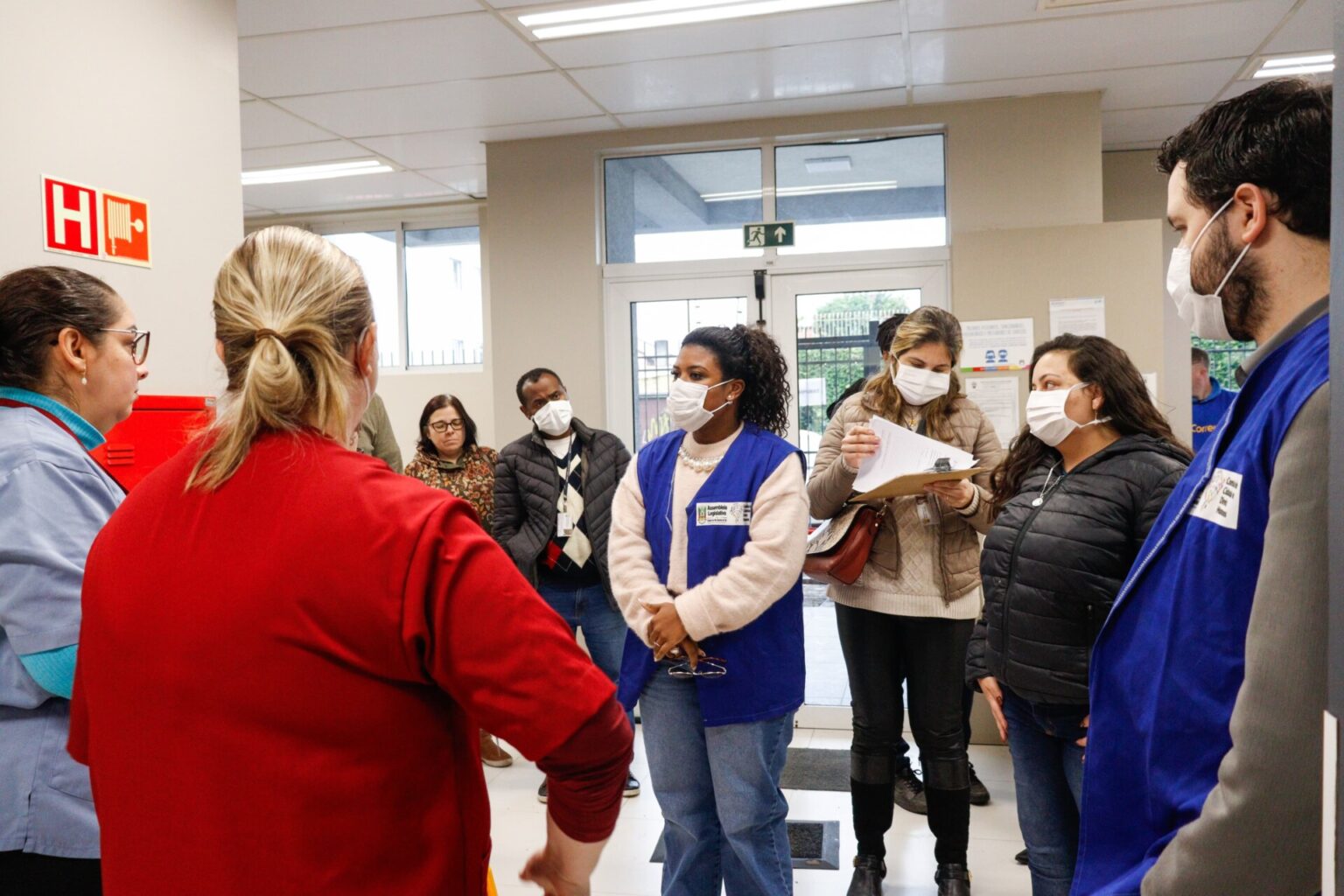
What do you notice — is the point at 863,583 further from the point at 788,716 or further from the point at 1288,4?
the point at 1288,4

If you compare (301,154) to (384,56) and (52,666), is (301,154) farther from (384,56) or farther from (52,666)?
(52,666)

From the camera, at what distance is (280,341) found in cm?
91

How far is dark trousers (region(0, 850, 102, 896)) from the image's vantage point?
1.32 m

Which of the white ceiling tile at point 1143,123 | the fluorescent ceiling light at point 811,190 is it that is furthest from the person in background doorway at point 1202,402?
the fluorescent ceiling light at point 811,190

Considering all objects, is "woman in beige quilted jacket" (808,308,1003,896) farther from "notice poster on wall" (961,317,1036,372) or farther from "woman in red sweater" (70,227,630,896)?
"notice poster on wall" (961,317,1036,372)

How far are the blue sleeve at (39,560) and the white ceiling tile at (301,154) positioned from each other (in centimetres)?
410

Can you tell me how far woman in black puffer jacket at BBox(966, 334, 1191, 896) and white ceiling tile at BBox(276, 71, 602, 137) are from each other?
296 centimetres

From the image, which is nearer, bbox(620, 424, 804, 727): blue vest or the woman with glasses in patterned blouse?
bbox(620, 424, 804, 727): blue vest

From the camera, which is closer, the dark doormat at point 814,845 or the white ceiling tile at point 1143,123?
the dark doormat at point 814,845

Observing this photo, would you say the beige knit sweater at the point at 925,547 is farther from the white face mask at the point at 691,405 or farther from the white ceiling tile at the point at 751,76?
the white ceiling tile at the point at 751,76

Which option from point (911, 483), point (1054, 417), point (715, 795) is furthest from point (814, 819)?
point (1054, 417)

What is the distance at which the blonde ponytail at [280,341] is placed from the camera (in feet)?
2.94

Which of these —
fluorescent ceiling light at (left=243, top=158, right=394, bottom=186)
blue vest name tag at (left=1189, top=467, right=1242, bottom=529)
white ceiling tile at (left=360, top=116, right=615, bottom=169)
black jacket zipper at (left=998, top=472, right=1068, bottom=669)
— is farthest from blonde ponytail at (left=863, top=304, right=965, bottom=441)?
fluorescent ceiling light at (left=243, top=158, right=394, bottom=186)

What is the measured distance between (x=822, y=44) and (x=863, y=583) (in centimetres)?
243
